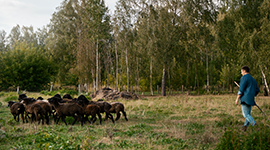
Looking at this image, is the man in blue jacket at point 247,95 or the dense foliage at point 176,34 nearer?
the man in blue jacket at point 247,95

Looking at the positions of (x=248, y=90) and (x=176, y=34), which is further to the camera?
(x=176, y=34)

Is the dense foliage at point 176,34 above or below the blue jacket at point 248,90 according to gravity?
above

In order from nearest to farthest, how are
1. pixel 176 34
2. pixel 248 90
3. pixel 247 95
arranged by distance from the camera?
1. pixel 247 95
2. pixel 248 90
3. pixel 176 34

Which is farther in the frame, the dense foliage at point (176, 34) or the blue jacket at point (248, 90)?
the dense foliage at point (176, 34)

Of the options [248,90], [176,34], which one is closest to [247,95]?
[248,90]

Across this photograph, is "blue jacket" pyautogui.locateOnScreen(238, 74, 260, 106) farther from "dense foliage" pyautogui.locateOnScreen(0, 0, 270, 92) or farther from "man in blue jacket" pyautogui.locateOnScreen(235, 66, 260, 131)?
"dense foliage" pyautogui.locateOnScreen(0, 0, 270, 92)

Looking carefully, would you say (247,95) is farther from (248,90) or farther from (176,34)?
(176,34)

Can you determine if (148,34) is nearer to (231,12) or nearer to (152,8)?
(152,8)

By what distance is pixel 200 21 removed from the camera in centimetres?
3134

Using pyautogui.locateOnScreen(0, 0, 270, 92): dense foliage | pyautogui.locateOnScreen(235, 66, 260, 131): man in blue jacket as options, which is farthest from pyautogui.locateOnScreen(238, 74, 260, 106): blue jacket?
pyautogui.locateOnScreen(0, 0, 270, 92): dense foliage

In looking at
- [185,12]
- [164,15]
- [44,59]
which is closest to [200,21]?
[185,12]

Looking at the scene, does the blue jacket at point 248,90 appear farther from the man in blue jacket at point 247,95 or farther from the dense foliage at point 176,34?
the dense foliage at point 176,34

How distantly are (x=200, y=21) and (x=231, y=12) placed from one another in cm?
447

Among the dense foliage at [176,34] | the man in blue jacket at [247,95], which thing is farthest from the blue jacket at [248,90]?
the dense foliage at [176,34]
